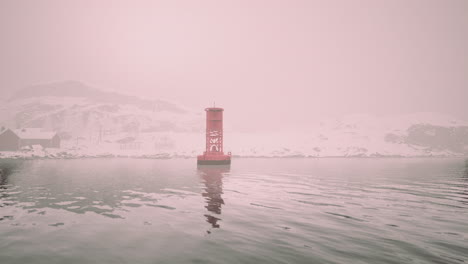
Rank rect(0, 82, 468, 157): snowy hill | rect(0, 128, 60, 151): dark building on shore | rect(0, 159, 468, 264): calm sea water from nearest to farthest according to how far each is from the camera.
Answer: rect(0, 159, 468, 264): calm sea water
rect(0, 128, 60, 151): dark building on shore
rect(0, 82, 468, 157): snowy hill

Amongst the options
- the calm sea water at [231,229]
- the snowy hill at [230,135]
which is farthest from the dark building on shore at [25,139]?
the calm sea water at [231,229]

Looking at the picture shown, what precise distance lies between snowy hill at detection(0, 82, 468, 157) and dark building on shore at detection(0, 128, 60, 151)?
6.13m

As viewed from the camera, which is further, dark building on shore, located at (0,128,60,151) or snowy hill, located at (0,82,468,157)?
snowy hill, located at (0,82,468,157)

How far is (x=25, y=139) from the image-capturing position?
83.2 metres

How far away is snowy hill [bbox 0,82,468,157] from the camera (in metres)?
105

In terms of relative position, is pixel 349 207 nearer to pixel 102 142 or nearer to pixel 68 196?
pixel 68 196

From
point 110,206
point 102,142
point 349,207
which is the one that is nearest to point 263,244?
point 349,207

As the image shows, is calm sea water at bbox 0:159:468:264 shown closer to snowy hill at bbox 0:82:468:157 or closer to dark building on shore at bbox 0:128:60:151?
snowy hill at bbox 0:82:468:157

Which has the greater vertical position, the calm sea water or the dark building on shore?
the dark building on shore

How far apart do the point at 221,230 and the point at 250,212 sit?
353 centimetres

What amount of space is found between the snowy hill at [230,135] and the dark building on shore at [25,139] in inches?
241

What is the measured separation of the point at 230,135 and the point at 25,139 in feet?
291

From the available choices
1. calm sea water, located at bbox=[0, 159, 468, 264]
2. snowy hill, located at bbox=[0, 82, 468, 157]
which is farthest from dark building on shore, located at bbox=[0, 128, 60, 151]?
calm sea water, located at bbox=[0, 159, 468, 264]

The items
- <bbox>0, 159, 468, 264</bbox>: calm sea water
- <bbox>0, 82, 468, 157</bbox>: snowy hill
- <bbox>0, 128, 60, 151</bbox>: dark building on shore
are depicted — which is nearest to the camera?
<bbox>0, 159, 468, 264</bbox>: calm sea water
